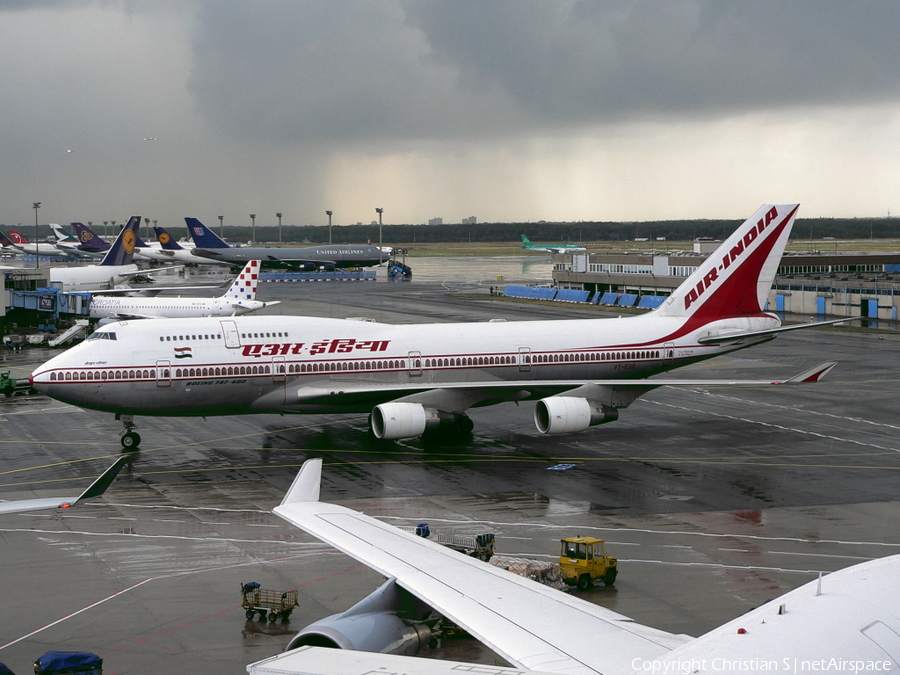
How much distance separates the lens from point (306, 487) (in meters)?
16.8

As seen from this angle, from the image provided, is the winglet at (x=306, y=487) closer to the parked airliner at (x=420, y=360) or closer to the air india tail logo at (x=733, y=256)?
the parked airliner at (x=420, y=360)

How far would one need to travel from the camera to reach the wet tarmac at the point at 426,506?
20688mm

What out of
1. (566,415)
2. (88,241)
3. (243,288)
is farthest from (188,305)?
(88,241)

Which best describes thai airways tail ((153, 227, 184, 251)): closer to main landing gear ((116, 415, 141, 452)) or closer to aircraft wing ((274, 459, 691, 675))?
main landing gear ((116, 415, 141, 452))

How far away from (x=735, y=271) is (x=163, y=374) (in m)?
25.4

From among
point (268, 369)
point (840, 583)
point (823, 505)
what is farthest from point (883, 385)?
point (840, 583)

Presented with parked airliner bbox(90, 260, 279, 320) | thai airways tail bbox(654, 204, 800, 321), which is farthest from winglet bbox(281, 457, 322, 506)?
parked airliner bbox(90, 260, 279, 320)

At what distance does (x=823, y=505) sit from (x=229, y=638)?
1882cm

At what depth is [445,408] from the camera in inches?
1492

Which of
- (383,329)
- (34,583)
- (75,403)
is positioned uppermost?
(383,329)

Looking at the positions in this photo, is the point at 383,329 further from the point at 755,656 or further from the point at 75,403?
the point at 755,656

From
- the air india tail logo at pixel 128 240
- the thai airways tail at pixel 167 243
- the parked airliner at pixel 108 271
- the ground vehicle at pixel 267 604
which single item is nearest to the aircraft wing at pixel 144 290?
the parked airliner at pixel 108 271

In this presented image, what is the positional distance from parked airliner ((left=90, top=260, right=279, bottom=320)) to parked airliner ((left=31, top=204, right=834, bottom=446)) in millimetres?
44540

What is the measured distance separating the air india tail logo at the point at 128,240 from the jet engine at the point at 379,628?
100456 mm
